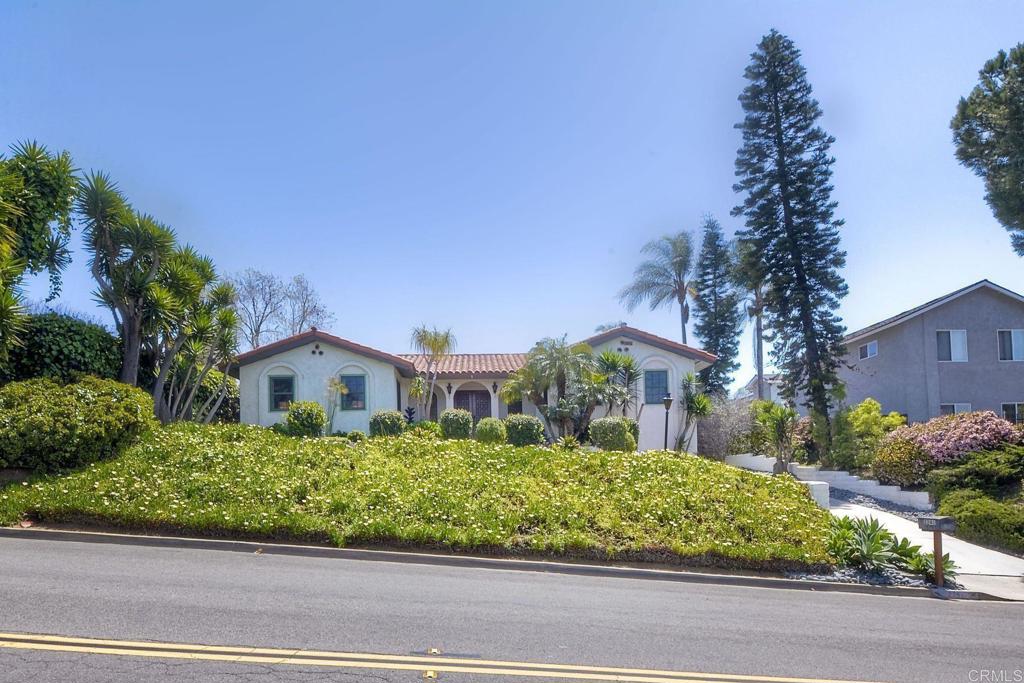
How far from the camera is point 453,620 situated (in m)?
6.82

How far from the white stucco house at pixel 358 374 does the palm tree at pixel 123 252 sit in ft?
17.0

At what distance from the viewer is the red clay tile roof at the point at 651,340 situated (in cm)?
2325

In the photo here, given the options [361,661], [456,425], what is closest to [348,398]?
[456,425]

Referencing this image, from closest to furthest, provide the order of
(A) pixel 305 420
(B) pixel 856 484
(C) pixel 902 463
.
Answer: (C) pixel 902 463, (B) pixel 856 484, (A) pixel 305 420

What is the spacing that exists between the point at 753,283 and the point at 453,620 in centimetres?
2205

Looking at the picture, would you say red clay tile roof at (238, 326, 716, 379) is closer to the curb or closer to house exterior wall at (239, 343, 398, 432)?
house exterior wall at (239, 343, 398, 432)

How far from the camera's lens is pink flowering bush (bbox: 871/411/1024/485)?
16.5m

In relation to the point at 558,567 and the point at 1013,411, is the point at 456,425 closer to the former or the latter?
the point at 558,567

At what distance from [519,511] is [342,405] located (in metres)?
12.6

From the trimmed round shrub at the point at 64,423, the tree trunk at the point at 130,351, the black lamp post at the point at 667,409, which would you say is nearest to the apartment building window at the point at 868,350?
the black lamp post at the point at 667,409

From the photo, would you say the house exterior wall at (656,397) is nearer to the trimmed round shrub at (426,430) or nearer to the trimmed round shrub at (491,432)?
the trimmed round shrub at (491,432)

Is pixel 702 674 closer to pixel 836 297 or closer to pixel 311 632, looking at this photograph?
pixel 311 632

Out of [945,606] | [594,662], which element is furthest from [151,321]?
[945,606]

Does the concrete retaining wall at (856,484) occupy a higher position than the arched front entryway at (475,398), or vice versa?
the arched front entryway at (475,398)
